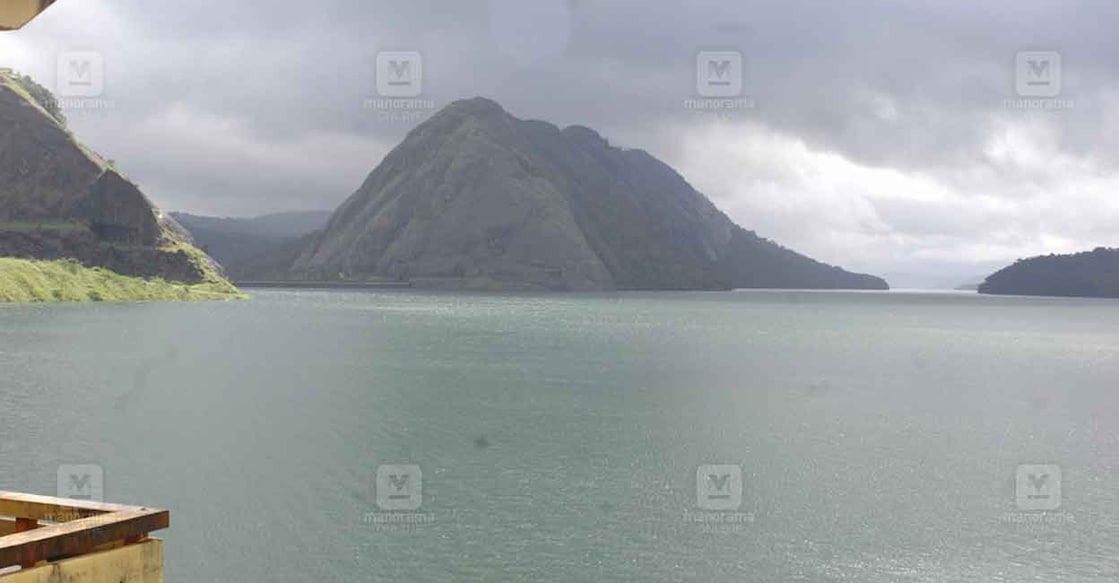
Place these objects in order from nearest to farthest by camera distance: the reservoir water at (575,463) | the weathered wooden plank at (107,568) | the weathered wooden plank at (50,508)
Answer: the weathered wooden plank at (107,568)
the weathered wooden plank at (50,508)
the reservoir water at (575,463)

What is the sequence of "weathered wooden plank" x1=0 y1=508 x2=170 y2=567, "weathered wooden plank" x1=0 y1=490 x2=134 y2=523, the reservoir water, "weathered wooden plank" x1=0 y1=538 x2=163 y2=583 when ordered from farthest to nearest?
the reservoir water → "weathered wooden plank" x1=0 y1=490 x2=134 y2=523 → "weathered wooden plank" x1=0 y1=538 x2=163 y2=583 → "weathered wooden plank" x1=0 y1=508 x2=170 y2=567

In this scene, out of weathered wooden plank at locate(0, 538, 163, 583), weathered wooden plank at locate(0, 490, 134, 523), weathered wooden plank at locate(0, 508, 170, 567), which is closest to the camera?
weathered wooden plank at locate(0, 508, 170, 567)

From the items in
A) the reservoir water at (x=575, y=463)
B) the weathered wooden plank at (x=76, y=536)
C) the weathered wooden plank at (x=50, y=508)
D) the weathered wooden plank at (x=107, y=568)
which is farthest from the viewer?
the reservoir water at (x=575, y=463)

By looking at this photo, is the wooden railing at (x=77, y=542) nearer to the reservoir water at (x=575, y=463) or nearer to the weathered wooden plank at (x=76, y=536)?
the weathered wooden plank at (x=76, y=536)

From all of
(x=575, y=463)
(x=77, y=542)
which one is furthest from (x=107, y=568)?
(x=575, y=463)

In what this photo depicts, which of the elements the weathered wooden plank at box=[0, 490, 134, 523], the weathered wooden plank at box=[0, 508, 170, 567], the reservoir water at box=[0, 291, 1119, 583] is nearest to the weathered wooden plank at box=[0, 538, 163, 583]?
the weathered wooden plank at box=[0, 508, 170, 567]

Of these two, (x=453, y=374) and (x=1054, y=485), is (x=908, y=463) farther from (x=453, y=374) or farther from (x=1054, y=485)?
(x=453, y=374)

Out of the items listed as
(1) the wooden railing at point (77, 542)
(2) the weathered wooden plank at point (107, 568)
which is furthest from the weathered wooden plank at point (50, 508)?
(2) the weathered wooden plank at point (107, 568)

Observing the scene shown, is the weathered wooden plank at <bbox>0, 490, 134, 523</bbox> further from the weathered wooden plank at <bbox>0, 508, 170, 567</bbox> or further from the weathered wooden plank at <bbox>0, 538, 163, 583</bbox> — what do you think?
the weathered wooden plank at <bbox>0, 538, 163, 583</bbox>

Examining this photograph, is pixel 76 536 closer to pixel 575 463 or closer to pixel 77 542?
pixel 77 542
